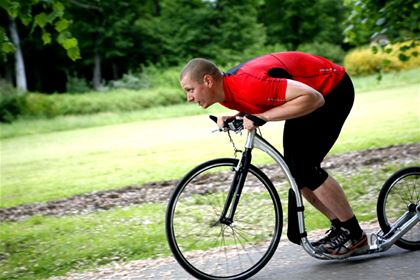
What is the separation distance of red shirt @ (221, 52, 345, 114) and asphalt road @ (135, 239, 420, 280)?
120 centimetres

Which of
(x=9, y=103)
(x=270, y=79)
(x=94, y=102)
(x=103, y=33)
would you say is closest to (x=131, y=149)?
(x=270, y=79)

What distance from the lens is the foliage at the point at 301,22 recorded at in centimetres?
5541

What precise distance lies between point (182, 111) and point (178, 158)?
14196 mm

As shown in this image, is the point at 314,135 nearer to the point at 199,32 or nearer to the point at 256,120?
the point at 256,120

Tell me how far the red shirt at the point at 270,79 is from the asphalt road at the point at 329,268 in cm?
120

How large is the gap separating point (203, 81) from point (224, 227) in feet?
3.41

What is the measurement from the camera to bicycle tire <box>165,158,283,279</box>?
4.23m

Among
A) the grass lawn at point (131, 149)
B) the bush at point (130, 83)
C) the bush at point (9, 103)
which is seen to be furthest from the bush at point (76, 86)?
the grass lawn at point (131, 149)

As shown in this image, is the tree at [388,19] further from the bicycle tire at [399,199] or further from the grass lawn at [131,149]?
the bicycle tire at [399,199]

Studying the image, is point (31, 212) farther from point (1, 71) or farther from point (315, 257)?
point (1, 71)

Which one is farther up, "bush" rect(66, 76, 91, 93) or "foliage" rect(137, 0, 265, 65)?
"foliage" rect(137, 0, 265, 65)

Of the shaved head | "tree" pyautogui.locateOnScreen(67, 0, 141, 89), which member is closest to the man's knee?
the shaved head

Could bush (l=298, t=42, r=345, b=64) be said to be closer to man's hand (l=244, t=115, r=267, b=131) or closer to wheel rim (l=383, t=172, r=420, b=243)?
wheel rim (l=383, t=172, r=420, b=243)

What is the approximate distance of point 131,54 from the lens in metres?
48.3
